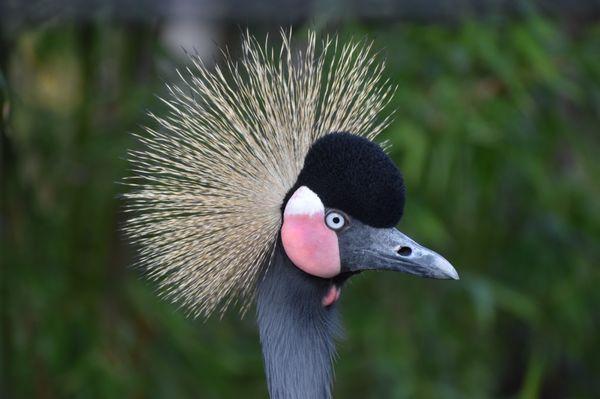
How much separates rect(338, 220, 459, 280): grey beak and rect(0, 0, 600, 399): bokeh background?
2.96 feet

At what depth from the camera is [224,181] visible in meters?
1.89

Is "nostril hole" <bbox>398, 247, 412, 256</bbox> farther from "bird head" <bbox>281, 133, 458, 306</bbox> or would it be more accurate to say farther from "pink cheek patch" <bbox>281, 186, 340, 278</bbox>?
"pink cheek patch" <bbox>281, 186, 340, 278</bbox>

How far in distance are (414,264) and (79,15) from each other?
1384 mm

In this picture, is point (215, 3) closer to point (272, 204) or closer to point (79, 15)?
point (79, 15)

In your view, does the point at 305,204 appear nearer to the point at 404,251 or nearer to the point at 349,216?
the point at 349,216

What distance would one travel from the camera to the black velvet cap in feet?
5.75

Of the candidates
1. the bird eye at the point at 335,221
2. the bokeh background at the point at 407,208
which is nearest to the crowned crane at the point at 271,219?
the bird eye at the point at 335,221

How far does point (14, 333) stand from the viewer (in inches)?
120

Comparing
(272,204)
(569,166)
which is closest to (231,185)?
(272,204)

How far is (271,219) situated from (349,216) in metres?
0.14

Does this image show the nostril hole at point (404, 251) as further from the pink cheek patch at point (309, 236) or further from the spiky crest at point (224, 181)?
the spiky crest at point (224, 181)

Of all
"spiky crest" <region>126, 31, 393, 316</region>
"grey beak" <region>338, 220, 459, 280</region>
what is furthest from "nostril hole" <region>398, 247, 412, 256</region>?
"spiky crest" <region>126, 31, 393, 316</region>

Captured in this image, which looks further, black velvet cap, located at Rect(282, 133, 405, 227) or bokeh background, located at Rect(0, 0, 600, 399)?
bokeh background, located at Rect(0, 0, 600, 399)

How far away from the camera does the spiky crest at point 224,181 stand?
187 cm
